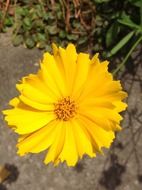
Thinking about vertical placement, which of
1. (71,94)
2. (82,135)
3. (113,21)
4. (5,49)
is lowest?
Answer: (82,135)

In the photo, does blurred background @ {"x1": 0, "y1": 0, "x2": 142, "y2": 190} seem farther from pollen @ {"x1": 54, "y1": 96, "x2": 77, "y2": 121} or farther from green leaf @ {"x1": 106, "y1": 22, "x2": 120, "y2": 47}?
pollen @ {"x1": 54, "y1": 96, "x2": 77, "y2": 121}

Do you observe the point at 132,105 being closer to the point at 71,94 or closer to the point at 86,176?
the point at 86,176

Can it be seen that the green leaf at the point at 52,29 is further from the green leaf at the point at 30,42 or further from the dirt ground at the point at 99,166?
the dirt ground at the point at 99,166

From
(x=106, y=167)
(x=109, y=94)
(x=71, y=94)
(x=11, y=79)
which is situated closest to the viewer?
(x=109, y=94)

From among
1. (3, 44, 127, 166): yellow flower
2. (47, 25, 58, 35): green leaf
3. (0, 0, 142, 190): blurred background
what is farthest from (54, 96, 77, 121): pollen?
(47, 25, 58, 35): green leaf

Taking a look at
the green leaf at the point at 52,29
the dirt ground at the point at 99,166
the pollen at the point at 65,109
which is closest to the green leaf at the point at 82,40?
the green leaf at the point at 52,29

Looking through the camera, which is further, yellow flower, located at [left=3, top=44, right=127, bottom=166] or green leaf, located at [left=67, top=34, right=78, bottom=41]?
green leaf, located at [left=67, top=34, right=78, bottom=41]

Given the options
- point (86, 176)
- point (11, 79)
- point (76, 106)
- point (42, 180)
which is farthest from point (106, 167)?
point (76, 106)

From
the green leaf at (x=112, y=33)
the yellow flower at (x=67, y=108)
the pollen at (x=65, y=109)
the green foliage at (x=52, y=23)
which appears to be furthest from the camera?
the green foliage at (x=52, y=23)
